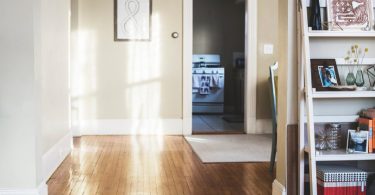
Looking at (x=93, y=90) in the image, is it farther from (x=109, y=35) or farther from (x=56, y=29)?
Answer: (x=56, y=29)

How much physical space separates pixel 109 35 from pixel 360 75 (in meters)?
4.05

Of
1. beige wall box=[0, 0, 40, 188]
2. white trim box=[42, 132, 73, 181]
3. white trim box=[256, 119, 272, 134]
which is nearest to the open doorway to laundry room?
white trim box=[256, 119, 272, 134]

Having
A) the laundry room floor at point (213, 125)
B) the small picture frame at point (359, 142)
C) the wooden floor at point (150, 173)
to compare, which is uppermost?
the small picture frame at point (359, 142)

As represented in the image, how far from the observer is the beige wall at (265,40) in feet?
21.7

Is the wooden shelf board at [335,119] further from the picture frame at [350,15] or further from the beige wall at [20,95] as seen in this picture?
the beige wall at [20,95]

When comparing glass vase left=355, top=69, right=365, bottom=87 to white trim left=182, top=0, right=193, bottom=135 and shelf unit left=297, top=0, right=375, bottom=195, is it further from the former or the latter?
white trim left=182, top=0, right=193, bottom=135

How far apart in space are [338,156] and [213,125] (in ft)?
14.9

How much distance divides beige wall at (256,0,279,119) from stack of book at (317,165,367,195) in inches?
143

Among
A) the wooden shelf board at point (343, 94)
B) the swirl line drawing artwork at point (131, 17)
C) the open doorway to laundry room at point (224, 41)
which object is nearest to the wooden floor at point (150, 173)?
the wooden shelf board at point (343, 94)

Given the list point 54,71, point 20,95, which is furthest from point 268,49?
point 20,95

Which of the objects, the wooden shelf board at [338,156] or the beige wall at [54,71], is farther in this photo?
the beige wall at [54,71]

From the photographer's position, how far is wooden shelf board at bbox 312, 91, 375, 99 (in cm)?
296

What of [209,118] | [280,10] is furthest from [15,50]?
[209,118]

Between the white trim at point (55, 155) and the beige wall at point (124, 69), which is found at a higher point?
the beige wall at point (124, 69)
